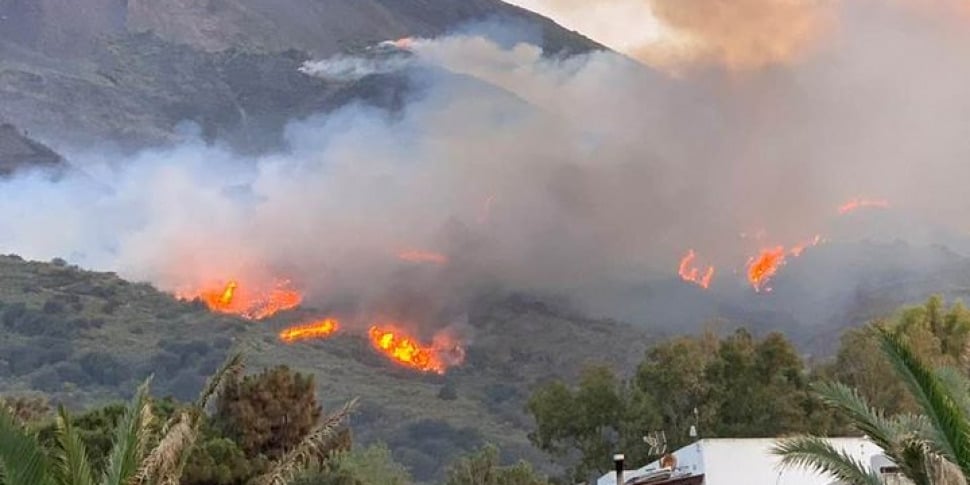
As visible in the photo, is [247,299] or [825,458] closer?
[825,458]

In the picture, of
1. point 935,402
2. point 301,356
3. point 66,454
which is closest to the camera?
point 66,454

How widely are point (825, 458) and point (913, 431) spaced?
93 cm

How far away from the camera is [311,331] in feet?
470

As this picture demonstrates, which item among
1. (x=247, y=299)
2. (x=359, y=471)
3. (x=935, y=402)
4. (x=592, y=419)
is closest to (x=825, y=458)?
(x=935, y=402)

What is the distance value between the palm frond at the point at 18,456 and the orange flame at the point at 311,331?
127519 millimetres

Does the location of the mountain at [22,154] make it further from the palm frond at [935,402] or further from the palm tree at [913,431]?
the palm frond at [935,402]

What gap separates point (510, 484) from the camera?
154 ft

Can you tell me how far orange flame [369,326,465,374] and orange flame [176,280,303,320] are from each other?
12997 millimetres

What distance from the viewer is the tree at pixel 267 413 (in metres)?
35.2

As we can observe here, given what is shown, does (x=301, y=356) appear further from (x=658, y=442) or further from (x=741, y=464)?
(x=741, y=464)

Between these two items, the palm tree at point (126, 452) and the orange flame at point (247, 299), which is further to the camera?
the orange flame at point (247, 299)

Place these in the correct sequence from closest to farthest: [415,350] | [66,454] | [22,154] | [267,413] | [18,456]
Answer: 1. [18,456]
2. [66,454]
3. [267,413]
4. [415,350]
5. [22,154]

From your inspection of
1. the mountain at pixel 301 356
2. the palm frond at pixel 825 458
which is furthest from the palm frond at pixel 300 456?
the mountain at pixel 301 356

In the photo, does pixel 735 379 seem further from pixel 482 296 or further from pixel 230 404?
pixel 482 296
